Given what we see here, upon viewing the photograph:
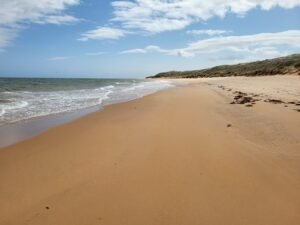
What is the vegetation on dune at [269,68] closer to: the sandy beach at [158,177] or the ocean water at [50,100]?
the ocean water at [50,100]

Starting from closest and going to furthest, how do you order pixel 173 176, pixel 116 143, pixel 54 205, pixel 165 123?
pixel 54 205 < pixel 173 176 < pixel 116 143 < pixel 165 123

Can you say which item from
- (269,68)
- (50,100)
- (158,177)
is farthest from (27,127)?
(269,68)

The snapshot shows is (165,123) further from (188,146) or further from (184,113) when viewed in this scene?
(188,146)

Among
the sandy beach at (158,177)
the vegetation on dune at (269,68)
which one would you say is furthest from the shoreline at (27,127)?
the vegetation on dune at (269,68)

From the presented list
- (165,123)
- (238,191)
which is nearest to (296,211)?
(238,191)

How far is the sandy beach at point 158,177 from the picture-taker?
3.49 meters

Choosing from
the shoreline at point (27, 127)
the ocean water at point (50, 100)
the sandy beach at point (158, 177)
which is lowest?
the ocean water at point (50, 100)

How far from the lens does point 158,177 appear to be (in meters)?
4.59

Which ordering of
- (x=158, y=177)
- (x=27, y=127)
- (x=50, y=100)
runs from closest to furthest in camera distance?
(x=158, y=177)
(x=27, y=127)
(x=50, y=100)

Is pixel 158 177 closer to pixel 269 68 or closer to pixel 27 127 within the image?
pixel 27 127

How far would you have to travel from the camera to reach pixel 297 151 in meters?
5.45

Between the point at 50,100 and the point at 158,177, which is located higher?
the point at 158,177

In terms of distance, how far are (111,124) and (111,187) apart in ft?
17.3

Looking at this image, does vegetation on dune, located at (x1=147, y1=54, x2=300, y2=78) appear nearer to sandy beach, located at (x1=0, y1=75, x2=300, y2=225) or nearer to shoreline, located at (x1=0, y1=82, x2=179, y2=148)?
shoreline, located at (x1=0, y1=82, x2=179, y2=148)
